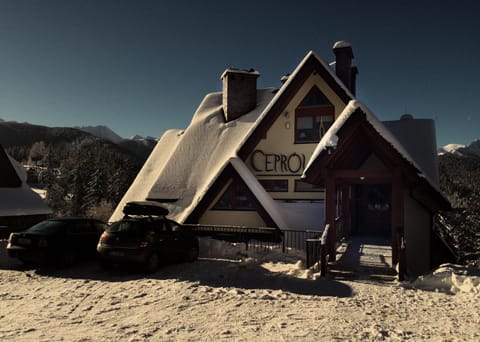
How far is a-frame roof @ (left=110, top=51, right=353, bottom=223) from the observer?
58.6ft

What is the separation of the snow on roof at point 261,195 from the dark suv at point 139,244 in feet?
18.3

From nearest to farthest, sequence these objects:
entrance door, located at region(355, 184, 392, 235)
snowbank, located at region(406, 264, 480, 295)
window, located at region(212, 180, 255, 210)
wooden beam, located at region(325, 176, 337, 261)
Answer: snowbank, located at region(406, 264, 480, 295) → wooden beam, located at region(325, 176, 337, 261) → entrance door, located at region(355, 184, 392, 235) → window, located at region(212, 180, 255, 210)

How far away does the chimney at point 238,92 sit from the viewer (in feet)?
76.7

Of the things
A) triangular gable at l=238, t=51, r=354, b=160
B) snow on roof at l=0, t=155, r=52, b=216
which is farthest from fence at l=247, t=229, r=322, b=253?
snow on roof at l=0, t=155, r=52, b=216

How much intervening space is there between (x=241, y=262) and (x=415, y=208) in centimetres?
638

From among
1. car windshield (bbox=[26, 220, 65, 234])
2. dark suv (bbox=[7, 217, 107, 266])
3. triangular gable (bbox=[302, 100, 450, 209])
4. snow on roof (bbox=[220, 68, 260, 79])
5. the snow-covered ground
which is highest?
snow on roof (bbox=[220, 68, 260, 79])

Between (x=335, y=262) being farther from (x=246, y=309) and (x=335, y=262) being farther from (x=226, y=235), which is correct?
(x=226, y=235)

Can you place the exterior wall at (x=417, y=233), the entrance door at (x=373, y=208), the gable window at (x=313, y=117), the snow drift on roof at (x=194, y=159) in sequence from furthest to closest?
1. the snow drift on roof at (x=194, y=159)
2. the gable window at (x=313, y=117)
3. the entrance door at (x=373, y=208)
4. the exterior wall at (x=417, y=233)

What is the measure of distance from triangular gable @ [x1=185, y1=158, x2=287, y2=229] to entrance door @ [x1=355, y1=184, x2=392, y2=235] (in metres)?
3.76

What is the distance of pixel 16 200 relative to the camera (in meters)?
22.4

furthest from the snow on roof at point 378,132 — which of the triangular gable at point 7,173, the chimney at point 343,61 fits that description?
the triangular gable at point 7,173

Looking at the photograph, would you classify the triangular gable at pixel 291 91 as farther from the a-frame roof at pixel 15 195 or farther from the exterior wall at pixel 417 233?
the a-frame roof at pixel 15 195

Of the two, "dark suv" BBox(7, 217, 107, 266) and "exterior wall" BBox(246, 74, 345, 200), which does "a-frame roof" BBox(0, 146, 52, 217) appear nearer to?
"dark suv" BBox(7, 217, 107, 266)

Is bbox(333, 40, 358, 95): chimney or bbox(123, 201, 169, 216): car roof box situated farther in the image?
bbox(333, 40, 358, 95): chimney
